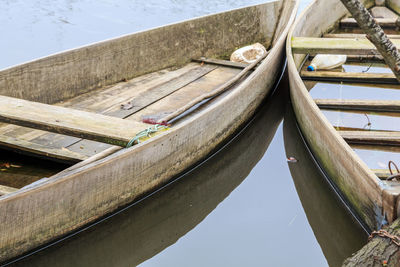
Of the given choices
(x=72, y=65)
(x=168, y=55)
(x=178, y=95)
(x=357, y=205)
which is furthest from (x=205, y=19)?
(x=357, y=205)

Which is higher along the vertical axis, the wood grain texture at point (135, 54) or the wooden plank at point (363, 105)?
the wood grain texture at point (135, 54)

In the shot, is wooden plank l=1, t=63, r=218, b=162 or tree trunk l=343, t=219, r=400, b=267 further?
wooden plank l=1, t=63, r=218, b=162

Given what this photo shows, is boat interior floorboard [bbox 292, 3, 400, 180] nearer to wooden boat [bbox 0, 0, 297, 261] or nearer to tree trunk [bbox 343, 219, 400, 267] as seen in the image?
wooden boat [bbox 0, 0, 297, 261]

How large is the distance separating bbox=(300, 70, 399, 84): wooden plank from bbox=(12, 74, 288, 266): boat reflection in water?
110 cm

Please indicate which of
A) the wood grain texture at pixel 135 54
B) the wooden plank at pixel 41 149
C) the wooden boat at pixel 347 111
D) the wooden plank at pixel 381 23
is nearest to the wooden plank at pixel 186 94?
the wood grain texture at pixel 135 54

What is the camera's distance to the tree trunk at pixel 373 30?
2351 mm

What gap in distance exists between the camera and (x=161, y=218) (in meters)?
3.65

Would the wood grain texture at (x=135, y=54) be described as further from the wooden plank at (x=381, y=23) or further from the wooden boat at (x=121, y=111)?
the wooden plank at (x=381, y=23)

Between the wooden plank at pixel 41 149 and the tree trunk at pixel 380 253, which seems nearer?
the tree trunk at pixel 380 253

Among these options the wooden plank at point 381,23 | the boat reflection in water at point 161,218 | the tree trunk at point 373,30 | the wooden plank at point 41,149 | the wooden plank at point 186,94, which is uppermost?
the wooden plank at point 381,23

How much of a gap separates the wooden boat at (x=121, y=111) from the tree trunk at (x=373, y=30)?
145 centimetres

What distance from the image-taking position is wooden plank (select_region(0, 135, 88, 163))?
340cm

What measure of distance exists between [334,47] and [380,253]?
2966mm

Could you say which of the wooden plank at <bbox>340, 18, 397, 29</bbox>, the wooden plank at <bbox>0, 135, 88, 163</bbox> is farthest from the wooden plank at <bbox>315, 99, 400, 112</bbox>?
the wooden plank at <bbox>340, 18, 397, 29</bbox>
